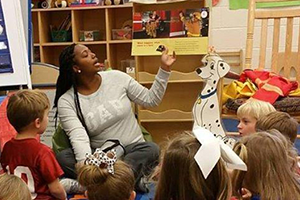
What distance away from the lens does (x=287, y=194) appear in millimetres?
1146

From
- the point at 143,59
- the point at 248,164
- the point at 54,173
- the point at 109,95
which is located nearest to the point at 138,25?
the point at 143,59

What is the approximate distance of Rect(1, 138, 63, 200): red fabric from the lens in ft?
4.81

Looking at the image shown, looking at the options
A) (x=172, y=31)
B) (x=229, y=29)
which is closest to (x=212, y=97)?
(x=172, y=31)

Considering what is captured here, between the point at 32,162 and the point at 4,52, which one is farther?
the point at 4,52

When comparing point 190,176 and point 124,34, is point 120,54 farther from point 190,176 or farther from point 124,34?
point 190,176

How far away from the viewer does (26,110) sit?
1.51 m

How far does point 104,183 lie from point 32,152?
45cm

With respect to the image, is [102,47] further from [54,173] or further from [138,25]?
[54,173]

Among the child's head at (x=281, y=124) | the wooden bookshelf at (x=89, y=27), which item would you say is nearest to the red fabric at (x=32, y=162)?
the child's head at (x=281, y=124)

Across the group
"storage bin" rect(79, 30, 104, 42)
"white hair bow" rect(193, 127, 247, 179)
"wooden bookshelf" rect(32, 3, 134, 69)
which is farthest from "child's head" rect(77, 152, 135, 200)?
"storage bin" rect(79, 30, 104, 42)

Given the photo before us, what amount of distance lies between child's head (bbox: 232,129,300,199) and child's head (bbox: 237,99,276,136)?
0.58 m

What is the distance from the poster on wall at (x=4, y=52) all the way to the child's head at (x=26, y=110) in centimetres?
52

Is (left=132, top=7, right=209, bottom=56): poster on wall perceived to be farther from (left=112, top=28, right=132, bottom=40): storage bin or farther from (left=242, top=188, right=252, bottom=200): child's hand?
(left=242, top=188, right=252, bottom=200): child's hand

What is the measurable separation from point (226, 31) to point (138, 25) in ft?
3.41
